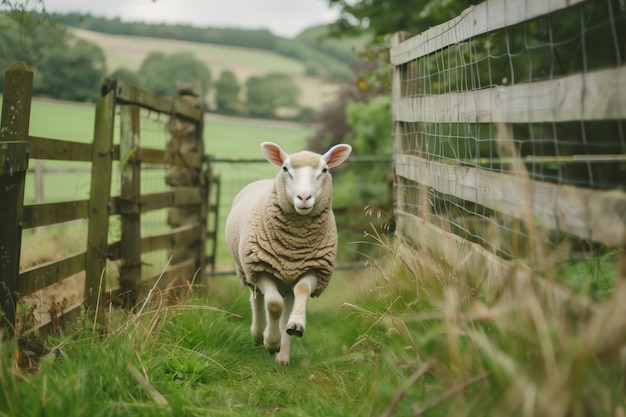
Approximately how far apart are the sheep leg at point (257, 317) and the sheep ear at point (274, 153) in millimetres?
985

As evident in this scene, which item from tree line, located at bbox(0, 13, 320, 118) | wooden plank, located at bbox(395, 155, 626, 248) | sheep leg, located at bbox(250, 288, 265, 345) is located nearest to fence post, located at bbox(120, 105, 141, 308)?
tree line, located at bbox(0, 13, 320, 118)

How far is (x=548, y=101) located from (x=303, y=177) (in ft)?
6.18

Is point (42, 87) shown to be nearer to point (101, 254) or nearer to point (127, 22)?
point (101, 254)

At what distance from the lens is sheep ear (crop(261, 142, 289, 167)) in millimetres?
4332

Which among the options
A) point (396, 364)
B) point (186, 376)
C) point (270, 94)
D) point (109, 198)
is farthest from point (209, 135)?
point (396, 364)

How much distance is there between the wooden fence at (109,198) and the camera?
11.3 feet

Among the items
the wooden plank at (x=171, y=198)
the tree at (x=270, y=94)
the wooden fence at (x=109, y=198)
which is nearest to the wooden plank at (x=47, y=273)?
the wooden fence at (x=109, y=198)

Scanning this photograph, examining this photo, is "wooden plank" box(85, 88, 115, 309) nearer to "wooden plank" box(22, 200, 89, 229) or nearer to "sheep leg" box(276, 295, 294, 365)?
"wooden plank" box(22, 200, 89, 229)

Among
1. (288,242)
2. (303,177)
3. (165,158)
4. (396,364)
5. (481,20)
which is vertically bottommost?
(396,364)

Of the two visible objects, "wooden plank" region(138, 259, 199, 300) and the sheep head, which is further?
"wooden plank" region(138, 259, 199, 300)

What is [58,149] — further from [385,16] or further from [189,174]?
[385,16]

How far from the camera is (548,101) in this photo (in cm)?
237

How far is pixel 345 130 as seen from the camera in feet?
63.8

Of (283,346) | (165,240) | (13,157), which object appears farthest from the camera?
(165,240)
